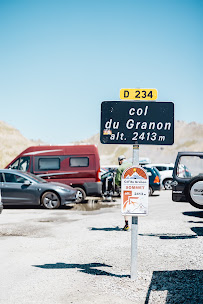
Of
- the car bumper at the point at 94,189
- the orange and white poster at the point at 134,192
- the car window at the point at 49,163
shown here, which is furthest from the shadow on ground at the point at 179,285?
the car window at the point at 49,163

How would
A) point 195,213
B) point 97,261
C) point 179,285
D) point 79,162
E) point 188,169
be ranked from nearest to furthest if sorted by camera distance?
point 179,285 < point 97,261 < point 195,213 < point 79,162 < point 188,169

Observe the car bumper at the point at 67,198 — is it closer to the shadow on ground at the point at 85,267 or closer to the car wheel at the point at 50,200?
the car wheel at the point at 50,200

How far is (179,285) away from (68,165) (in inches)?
479

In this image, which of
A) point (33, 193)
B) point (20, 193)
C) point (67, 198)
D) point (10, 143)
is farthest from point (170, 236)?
point (10, 143)

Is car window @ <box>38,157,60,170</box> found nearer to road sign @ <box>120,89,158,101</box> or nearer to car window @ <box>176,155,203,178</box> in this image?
car window @ <box>176,155,203,178</box>

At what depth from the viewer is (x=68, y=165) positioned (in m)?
17.5

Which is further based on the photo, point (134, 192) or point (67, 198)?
point (67, 198)

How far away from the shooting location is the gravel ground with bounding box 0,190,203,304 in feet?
17.4

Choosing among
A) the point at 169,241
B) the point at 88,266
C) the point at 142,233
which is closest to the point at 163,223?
the point at 142,233

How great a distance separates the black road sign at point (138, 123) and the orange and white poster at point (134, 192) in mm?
468

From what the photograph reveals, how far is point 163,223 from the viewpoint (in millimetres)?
11289

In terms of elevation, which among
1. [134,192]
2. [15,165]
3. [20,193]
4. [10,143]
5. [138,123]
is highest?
[10,143]

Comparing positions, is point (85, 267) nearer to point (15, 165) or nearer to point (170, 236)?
point (170, 236)

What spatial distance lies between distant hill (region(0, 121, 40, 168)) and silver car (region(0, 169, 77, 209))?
1807 inches
